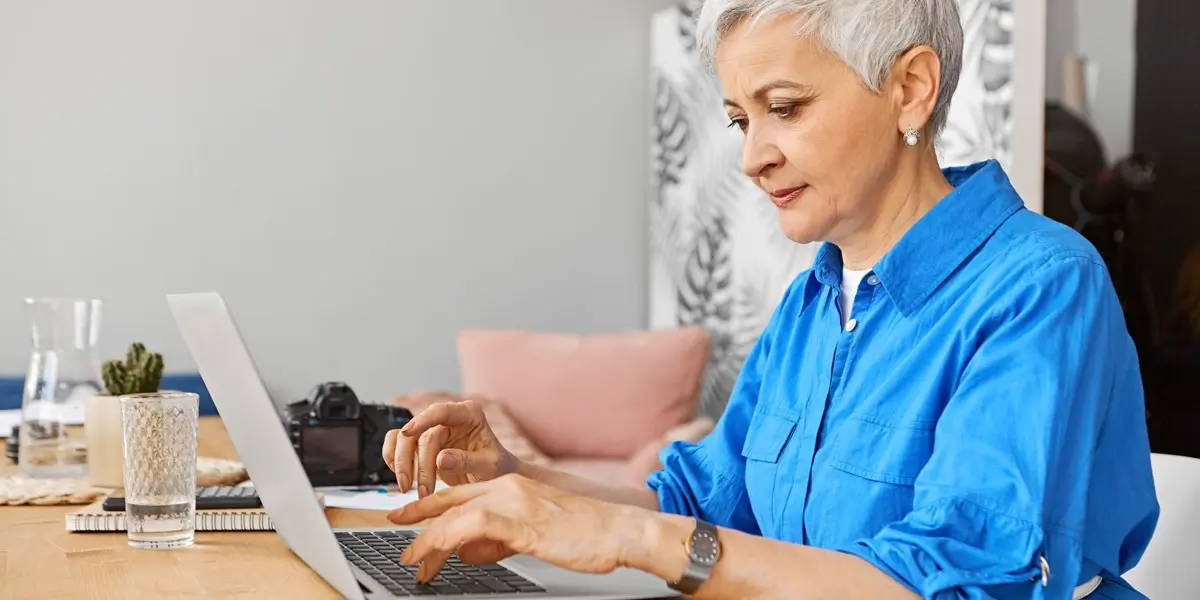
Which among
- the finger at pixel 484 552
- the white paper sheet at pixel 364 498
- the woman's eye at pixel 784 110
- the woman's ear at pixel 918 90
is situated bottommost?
the white paper sheet at pixel 364 498

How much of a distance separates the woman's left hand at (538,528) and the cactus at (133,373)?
2.61 ft

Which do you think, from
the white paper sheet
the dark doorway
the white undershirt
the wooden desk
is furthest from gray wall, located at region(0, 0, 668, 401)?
the white undershirt

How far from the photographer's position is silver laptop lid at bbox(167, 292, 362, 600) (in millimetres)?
965

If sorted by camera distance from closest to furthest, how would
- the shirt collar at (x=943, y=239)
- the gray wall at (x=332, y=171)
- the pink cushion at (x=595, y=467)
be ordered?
1. the shirt collar at (x=943, y=239)
2. the pink cushion at (x=595, y=467)
3. the gray wall at (x=332, y=171)

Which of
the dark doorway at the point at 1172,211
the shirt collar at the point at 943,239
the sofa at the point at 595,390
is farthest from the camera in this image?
the sofa at the point at 595,390

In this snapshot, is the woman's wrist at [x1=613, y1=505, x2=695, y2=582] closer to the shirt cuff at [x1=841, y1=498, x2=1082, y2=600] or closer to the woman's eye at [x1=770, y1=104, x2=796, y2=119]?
the shirt cuff at [x1=841, y1=498, x2=1082, y2=600]

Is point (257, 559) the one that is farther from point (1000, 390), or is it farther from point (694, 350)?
point (694, 350)

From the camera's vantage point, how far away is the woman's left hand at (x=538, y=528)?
0.96 m

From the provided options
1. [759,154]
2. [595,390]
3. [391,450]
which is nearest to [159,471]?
[391,450]

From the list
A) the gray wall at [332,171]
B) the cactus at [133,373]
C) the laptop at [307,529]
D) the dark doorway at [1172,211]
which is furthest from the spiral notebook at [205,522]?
the gray wall at [332,171]

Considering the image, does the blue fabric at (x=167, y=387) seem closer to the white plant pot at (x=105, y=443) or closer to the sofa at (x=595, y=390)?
the sofa at (x=595, y=390)

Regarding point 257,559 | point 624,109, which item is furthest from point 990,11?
point 257,559

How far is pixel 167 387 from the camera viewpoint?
12.8 ft

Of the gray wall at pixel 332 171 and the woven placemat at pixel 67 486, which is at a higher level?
the gray wall at pixel 332 171
